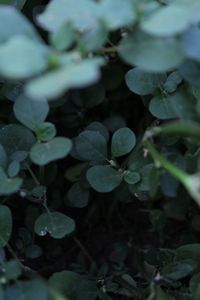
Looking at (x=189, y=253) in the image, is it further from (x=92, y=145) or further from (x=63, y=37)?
(x=63, y=37)

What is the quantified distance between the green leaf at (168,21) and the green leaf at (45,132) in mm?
241

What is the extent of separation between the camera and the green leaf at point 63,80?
503 millimetres

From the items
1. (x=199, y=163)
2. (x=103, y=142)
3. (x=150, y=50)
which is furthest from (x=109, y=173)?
(x=150, y=50)

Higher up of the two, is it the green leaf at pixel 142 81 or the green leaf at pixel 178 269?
the green leaf at pixel 142 81

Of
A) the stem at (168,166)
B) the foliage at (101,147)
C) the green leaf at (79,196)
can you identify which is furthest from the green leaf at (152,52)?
the green leaf at (79,196)

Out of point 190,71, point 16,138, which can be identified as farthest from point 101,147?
point 190,71

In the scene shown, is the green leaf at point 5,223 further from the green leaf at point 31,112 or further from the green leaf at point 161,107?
the green leaf at point 161,107

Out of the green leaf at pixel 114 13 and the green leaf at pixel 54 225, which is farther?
the green leaf at pixel 54 225

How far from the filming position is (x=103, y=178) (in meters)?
0.88

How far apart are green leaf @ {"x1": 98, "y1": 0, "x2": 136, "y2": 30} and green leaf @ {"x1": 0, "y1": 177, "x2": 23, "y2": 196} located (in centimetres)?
25

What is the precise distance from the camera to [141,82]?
0.91 meters

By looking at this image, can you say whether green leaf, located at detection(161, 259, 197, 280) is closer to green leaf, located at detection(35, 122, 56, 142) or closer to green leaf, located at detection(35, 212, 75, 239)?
green leaf, located at detection(35, 212, 75, 239)

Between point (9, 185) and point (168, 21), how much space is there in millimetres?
304

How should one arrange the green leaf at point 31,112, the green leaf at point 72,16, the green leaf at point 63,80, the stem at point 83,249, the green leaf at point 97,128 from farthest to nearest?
the stem at point 83,249
the green leaf at point 97,128
the green leaf at point 31,112
the green leaf at point 72,16
the green leaf at point 63,80
